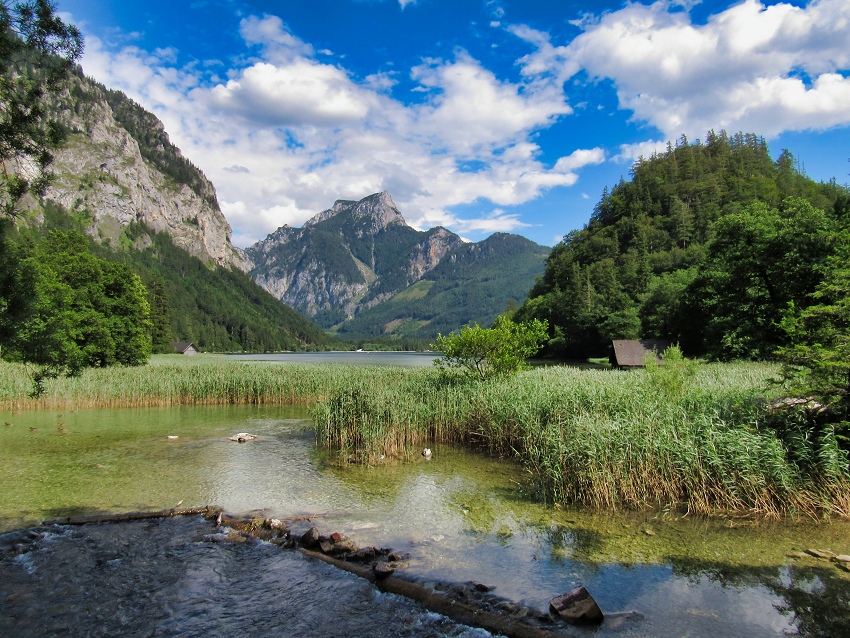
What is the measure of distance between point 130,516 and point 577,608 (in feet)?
29.4

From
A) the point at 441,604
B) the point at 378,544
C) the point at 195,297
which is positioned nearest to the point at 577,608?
the point at 441,604

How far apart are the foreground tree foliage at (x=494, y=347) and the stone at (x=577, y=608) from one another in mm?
16146

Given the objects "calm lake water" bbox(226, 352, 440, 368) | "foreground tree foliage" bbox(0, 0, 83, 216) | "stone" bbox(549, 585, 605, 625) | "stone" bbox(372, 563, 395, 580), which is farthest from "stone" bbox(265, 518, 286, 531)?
"calm lake water" bbox(226, 352, 440, 368)

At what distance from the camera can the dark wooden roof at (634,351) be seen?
46438mm

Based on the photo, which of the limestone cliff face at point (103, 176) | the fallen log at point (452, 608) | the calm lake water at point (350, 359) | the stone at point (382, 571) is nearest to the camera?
the fallen log at point (452, 608)

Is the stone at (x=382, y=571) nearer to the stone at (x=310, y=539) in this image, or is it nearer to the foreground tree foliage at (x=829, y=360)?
the stone at (x=310, y=539)

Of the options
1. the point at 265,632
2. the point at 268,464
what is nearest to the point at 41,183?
the point at 265,632

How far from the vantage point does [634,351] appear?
47.9 meters

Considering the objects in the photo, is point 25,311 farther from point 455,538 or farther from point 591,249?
point 591,249

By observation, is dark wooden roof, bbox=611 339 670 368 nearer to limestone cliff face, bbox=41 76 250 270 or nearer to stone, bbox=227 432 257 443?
stone, bbox=227 432 257 443

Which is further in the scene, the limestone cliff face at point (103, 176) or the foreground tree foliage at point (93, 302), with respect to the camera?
the limestone cliff face at point (103, 176)

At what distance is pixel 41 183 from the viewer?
22.9ft

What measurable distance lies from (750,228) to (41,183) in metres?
43.5

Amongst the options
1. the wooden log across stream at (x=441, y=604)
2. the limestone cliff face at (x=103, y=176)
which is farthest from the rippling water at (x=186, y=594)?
the limestone cliff face at (x=103, y=176)
